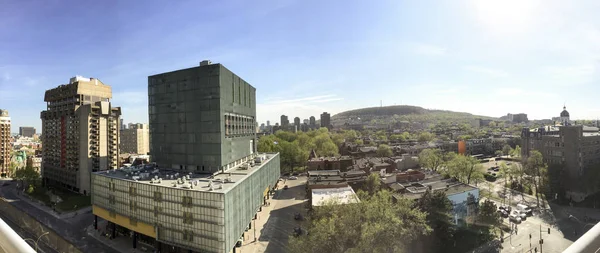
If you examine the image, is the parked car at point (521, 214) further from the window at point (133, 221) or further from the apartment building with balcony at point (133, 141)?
the apartment building with balcony at point (133, 141)

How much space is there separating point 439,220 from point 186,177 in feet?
91.4

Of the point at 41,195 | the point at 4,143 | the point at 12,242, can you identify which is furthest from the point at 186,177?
the point at 4,143

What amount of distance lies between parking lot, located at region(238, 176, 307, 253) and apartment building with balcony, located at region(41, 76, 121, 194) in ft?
120

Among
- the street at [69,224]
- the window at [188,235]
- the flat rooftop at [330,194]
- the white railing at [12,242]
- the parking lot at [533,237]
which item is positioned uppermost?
the white railing at [12,242]

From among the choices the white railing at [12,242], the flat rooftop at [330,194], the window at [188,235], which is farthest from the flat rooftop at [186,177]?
the white railing at [12,242]

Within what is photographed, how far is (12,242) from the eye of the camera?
3146mm

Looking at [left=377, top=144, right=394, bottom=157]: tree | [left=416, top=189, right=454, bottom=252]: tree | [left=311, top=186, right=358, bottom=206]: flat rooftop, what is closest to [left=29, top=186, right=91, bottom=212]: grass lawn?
[left=311, top=186, right=358, bottom=206]: flat rooftop

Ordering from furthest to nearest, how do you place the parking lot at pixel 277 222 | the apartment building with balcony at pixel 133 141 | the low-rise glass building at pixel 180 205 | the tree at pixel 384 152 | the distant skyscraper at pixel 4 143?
1. the apartment building with balcony at pixel 133 141
2. the tree at pixel 384 152
3. the distant skyscraper at pixel 4 143
4. the parking lot at pixel 277 222
5. the low-rise glass building at pixel 180 205

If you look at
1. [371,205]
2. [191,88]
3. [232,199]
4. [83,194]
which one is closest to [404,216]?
[371,205]

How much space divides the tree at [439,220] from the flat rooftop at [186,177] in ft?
67.9

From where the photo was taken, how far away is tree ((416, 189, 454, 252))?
31.4 metres

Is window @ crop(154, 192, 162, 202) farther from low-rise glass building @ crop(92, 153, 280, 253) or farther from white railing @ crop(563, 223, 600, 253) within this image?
white railing @ crop(563, 223, 600, 253)

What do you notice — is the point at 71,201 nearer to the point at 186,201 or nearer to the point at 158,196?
the point at 158,196

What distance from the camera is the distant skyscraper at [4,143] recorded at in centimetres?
7453
